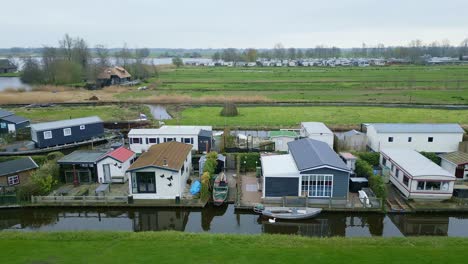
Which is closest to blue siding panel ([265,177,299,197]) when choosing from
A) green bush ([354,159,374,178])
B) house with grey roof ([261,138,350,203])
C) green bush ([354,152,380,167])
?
house with grey roof ([261,138,350,203])

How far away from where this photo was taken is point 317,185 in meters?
23.9

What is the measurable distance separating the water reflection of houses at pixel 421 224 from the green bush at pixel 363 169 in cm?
419

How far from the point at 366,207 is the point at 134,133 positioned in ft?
72.9

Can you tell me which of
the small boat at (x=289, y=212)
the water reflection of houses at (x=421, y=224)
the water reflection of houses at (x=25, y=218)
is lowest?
the water reflection of houses at (x=421, y=224)

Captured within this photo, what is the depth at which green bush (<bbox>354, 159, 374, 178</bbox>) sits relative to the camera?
26.3 m

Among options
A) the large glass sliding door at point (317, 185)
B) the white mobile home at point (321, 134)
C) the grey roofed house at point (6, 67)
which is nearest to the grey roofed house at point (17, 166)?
the large glass sliding door at point (317, 185)

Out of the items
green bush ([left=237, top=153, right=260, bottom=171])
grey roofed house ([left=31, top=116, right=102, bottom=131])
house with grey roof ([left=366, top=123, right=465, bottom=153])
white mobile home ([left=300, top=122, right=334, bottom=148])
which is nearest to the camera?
green bush ([left=237, top=153, right=260, bottom=171])

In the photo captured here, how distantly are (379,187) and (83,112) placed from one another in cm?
5033

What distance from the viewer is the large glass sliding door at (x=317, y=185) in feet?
77.6

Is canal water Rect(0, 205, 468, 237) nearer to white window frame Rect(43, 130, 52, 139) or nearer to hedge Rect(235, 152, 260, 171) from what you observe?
hedge Rect(235, 152, 260, 171)

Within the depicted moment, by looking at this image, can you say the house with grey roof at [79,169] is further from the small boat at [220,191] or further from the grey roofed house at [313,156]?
the grey roofed house at [313,156]

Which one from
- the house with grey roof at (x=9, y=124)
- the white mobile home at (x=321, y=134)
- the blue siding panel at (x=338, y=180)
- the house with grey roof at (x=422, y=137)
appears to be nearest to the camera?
the blue siding panel at (x=338, y=180)

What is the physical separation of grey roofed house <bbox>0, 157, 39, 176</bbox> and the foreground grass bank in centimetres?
835

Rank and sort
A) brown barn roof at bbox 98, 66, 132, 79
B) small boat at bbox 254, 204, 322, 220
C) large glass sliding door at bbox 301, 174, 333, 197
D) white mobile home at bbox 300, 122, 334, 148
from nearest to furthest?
small boat at bbox 254, 204, 322, 220
large glass sliding door at bbox 301, 174, 333, 197
white mobile home at bbox 300, 122, 334, 148
brown barn roof at bbox 98, 66, 132, 79
